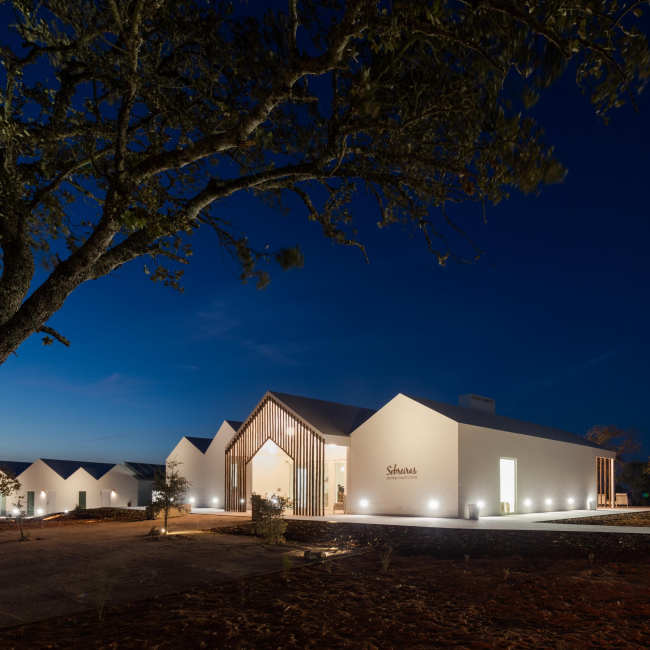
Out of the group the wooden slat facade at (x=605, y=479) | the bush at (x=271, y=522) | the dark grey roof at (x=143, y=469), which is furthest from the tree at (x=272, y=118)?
the dark grey roof at (x=143, y=469)

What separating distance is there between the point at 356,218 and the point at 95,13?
3.73 meters

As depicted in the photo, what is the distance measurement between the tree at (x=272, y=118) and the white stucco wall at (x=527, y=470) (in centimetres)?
1345

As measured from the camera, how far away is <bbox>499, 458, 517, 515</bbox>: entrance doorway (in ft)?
67.7

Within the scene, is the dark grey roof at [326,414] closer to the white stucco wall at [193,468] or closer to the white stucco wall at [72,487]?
the white stucco wall at [193,468]

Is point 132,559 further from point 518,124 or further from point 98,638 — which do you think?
point 518,124

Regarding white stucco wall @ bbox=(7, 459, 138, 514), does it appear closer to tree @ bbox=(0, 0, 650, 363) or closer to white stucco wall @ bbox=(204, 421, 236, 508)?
white stucco wall @ bbox=(204, 421, 236, 508)

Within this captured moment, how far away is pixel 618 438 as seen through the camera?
126 ft

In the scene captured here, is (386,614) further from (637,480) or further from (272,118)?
(637,480)

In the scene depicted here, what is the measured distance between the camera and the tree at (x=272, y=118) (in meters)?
4.60

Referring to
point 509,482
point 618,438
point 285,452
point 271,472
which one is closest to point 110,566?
point 285,452

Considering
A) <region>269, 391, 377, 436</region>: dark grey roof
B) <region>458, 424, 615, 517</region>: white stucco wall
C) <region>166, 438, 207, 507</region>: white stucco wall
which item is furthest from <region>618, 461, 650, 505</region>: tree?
<region>166, 438, 207, 507</region>: white stucco wall

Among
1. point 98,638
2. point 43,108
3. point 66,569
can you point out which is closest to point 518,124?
point 43,108

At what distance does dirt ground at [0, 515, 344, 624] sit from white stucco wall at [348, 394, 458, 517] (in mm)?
7270

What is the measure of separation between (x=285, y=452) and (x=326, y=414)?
2262 millimetres
